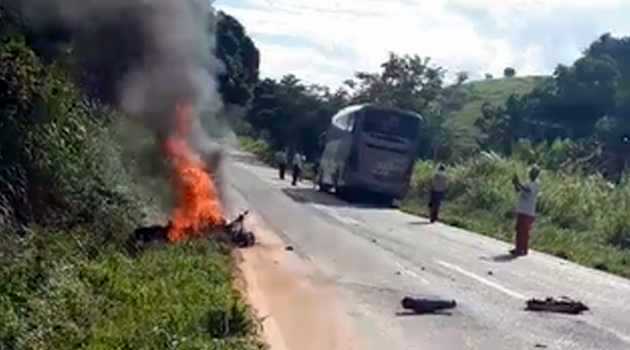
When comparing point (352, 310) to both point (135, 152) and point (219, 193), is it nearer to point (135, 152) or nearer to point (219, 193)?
point (135, 152)

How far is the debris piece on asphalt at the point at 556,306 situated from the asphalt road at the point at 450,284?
0.19 metres

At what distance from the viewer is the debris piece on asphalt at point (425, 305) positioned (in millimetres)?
13500

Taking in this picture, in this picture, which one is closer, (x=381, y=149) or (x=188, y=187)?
(x=188, y=187)

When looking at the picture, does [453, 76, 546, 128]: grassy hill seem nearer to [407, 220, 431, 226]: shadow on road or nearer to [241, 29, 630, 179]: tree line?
[241, 29, 630, 179]: tree line

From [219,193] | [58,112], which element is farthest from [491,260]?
[58,112]

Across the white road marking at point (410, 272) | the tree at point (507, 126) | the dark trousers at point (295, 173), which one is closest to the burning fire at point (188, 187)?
the white road marking at point (410, 272)

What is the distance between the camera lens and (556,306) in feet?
47.2

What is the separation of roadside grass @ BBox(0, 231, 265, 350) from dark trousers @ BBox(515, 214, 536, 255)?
34.3 ft

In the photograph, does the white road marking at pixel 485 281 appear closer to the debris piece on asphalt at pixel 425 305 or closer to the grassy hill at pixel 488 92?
the debris piece on asphalt at pixel 425 305

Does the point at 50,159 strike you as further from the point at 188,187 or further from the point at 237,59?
the point at 237,59

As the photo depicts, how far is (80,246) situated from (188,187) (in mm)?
5948

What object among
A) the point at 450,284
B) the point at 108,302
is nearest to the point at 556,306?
the point at 450,284

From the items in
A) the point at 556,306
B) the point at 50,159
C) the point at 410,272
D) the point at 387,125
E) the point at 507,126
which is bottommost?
the point at 410,272

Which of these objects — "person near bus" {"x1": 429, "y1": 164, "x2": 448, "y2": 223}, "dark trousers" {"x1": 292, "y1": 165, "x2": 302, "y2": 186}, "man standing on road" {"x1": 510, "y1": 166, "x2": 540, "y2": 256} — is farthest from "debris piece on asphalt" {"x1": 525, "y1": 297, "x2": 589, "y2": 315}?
"dark trousers" {"x1": 292, "y1": 165, "x2": 302, "y2": 186}
